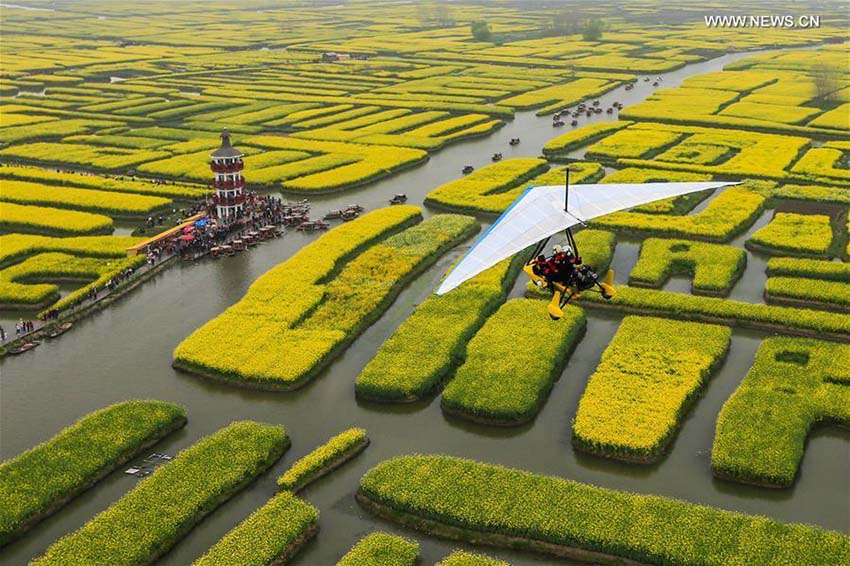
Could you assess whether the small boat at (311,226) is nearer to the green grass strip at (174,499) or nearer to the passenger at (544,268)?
the green grass strip at (174,499)

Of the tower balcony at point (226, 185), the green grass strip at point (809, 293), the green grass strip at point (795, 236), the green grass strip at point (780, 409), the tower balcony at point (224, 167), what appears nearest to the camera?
the green grass strip at point (780, 409)

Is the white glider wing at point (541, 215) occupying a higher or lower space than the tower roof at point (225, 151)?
higher

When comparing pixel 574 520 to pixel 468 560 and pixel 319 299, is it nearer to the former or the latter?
pixel 468 560

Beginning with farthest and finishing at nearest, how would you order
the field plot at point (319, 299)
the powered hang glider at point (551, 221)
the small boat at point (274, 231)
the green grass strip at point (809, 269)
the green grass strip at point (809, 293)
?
the small boat at point (274, 231), the green grass strip at point (809, 269), the green grass strip at point (809, 293), the field plot at point (319, 299), the powered hang glider at point (551, 221)

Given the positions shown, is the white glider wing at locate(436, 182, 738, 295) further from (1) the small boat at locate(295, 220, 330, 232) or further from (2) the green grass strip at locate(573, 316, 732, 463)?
(1) the small boat at locate(295, 220, 330, 232)

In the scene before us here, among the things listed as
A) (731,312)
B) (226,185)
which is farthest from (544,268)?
(226,185)

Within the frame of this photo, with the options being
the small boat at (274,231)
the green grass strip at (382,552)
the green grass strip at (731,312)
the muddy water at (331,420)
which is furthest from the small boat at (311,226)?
the green grass strip at (382,552)
